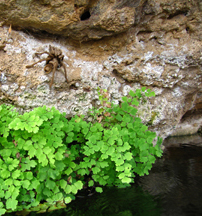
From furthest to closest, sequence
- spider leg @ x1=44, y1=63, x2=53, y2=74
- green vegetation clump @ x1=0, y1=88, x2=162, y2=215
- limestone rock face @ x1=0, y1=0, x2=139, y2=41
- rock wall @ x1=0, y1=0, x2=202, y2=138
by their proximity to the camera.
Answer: spider leg @ x1=44, y1=63, x2=53, y2=74 < rock wall @ x1=0, y1=0, x2=202, y2=138 < limestone rock face @ x1=0, y1=0, x2=139, y2=41 < green vegetation clump @ x1=0, y1=88, x2=162, y2=215

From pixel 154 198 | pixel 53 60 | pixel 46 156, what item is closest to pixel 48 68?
pixel 53 60

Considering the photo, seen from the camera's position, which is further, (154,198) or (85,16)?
(85,16)

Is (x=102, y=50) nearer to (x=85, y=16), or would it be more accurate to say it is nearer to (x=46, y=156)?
(x=85, y=16)

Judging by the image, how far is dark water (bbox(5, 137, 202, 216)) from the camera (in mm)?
2242

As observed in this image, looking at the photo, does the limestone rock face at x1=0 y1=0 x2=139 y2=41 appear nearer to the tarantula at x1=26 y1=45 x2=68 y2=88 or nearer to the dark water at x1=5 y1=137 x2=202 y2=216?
the tarantula at x1=26 y1=45 x2=68 y2=88

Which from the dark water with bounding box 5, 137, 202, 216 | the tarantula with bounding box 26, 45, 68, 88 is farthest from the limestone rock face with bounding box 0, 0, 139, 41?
the dark water with bounding box 5, 137, 202, 216

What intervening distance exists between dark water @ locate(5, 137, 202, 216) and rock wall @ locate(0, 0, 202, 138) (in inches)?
35.4

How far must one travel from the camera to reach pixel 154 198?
2.54 meters

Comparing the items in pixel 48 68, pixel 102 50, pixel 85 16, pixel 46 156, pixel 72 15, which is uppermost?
pixel 85 16

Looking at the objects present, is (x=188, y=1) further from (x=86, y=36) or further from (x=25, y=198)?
(x=25, y=198)

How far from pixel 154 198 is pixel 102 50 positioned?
2264 mm

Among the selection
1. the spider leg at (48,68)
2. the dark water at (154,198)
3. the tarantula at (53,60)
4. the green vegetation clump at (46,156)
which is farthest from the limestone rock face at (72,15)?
the dark water at (154,198)

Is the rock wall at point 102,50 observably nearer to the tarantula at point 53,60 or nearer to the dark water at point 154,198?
the tarantula at point 53,60

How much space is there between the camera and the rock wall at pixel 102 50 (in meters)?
2.88
